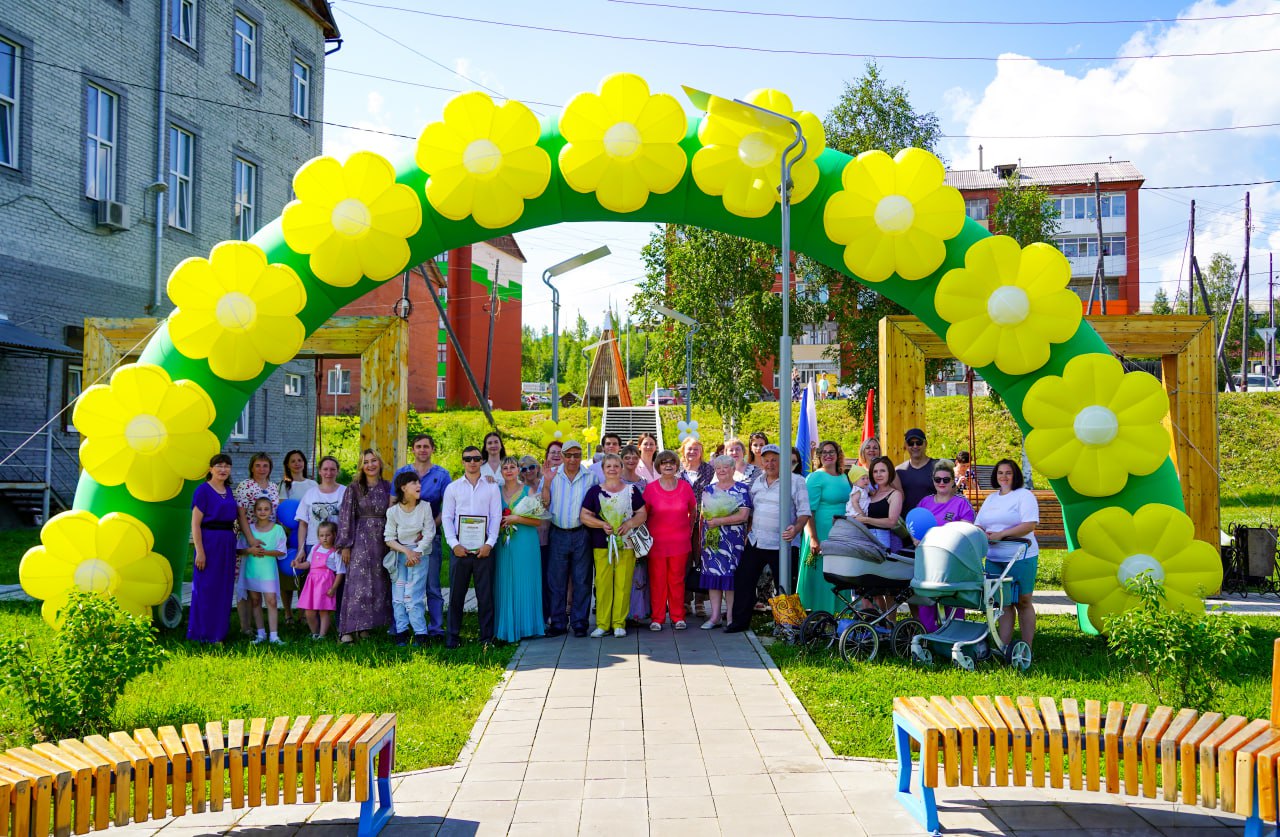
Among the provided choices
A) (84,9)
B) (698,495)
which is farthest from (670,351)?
(698,495)

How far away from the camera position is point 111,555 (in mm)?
8570

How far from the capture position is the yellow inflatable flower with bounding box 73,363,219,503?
28.6 feet

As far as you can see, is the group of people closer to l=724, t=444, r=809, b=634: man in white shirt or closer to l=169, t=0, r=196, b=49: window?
l=724, t=444, r=809, b=634: man in white shirt

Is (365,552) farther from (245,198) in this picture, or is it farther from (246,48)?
(246,48)

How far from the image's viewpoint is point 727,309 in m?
28.9

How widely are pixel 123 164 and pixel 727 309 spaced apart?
15.9 metres

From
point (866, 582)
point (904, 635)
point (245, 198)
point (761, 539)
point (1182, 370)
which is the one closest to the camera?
point (866, 582)

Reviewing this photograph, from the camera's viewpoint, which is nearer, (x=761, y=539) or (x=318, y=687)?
(x=318, y=687)

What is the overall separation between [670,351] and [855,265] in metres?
21.5

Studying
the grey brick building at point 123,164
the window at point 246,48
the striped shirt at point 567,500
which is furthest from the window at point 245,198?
the striped shirt at point 567,500

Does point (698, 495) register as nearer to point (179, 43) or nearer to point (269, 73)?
point (179, 43)

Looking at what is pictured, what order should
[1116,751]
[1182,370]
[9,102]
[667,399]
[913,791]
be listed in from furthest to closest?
[667,399] < [9,102] < [1182,370] < [913,791] < [1116,751]

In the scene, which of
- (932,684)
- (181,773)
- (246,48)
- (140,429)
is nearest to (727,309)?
(246,48)

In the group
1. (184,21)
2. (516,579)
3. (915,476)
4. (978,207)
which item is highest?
(978,207)
